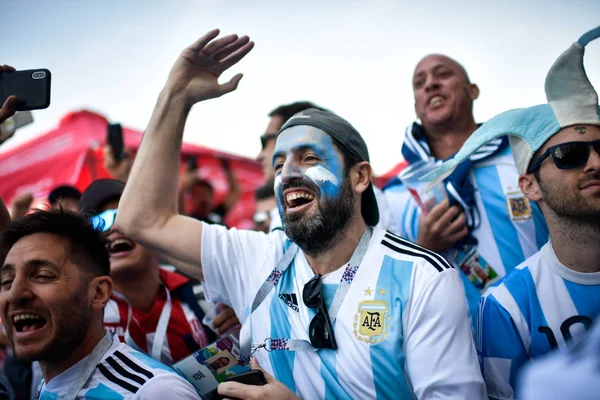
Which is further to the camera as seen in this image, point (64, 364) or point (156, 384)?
point (64, 364)

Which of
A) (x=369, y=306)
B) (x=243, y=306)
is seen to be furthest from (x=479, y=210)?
(x=243, y=306)

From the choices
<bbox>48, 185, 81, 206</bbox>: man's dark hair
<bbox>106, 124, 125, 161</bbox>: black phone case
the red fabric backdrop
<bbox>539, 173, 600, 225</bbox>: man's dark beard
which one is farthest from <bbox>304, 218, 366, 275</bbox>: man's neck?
the red fabric backdrop

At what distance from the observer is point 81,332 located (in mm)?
2479

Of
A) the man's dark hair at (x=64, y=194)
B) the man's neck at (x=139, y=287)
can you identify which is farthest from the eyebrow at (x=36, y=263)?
the man's dark hair at (x=64, y=194)

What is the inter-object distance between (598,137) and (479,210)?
883 mm

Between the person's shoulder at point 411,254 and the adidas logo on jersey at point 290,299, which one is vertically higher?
the person's shoulder at point 411,254

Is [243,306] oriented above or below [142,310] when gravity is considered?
above

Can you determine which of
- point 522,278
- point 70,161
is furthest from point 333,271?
point 70,161

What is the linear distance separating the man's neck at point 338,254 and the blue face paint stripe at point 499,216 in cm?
95

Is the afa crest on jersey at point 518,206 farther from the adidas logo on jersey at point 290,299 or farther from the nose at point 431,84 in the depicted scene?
the adidas logo on jersey at point 290,299

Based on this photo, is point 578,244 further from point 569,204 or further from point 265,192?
point 265,192

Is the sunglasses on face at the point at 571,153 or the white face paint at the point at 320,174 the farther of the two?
the white face paint at the point at 320,174

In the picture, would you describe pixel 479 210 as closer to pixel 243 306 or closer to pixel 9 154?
pixel 243 306

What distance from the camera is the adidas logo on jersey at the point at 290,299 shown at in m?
2.51
